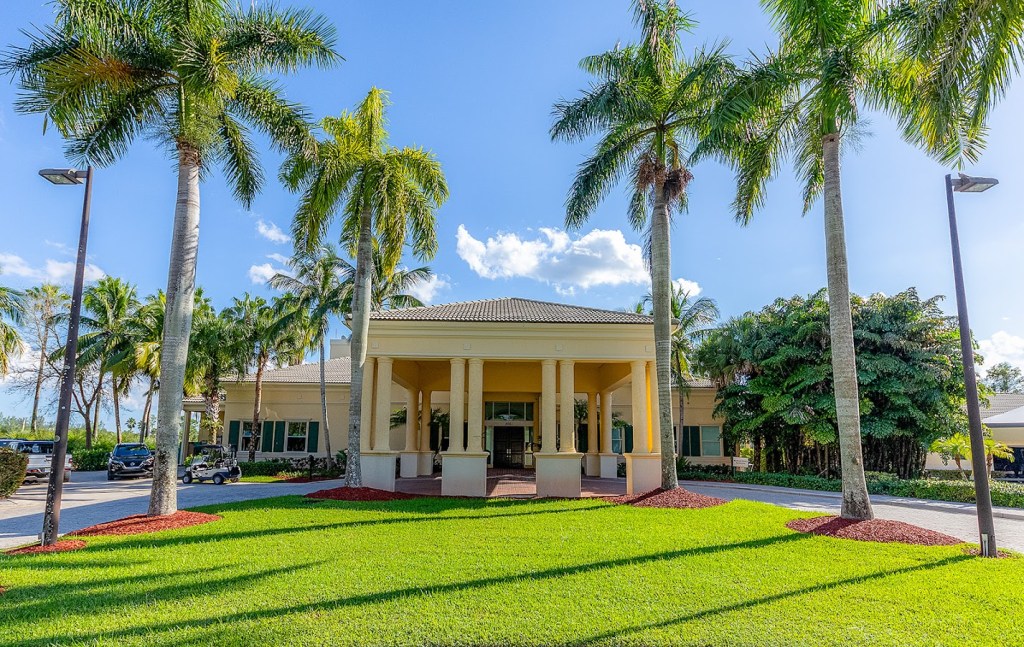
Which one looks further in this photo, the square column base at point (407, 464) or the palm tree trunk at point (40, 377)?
the palm tree trunk at point (40, 377)

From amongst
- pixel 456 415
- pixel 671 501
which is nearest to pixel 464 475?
pixel 456 415

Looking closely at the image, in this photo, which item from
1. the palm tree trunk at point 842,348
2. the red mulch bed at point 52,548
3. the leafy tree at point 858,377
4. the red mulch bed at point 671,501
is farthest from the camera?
the leafy tree at point 858,377

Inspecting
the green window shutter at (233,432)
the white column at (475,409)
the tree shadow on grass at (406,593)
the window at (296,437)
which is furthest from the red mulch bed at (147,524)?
the green window shutter at (233,432)

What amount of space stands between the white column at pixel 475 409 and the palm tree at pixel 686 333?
14.3 metres

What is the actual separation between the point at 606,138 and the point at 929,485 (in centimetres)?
1499

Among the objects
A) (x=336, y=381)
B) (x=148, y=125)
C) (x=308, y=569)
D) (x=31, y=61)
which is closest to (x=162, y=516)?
(x=308, y=569)

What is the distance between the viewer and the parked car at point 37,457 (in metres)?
21.1

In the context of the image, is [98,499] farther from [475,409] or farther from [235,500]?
[475,409]

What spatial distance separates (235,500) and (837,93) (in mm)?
17434

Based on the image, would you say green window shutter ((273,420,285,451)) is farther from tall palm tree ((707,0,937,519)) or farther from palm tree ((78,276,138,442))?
tall palm tree ((707,0,937,519))

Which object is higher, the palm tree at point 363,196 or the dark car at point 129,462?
the palm tree at point 363,196

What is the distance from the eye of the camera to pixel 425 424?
2488cm

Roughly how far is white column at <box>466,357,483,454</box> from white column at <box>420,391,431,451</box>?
809 cm

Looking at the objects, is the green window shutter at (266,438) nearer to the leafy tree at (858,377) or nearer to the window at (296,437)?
the window at (296,437)
